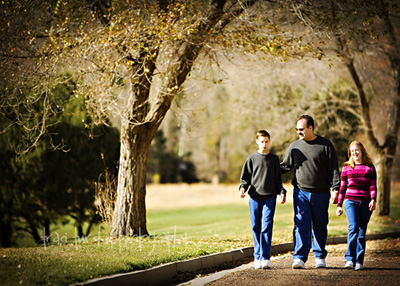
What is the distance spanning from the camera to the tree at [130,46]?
10.9 meters

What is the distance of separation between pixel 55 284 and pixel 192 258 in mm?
3155

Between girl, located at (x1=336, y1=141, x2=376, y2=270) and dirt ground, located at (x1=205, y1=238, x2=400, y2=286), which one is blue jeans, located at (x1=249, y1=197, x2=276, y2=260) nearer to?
dirt ground, located at (x1=205, y1=238, x2=400, y2=286)

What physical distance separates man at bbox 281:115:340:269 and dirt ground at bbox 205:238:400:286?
0.37 meters

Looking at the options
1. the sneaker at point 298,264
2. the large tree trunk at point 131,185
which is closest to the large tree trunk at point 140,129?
the large tree trunk at point 131,185

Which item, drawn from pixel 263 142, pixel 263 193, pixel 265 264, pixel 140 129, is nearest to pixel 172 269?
pixel 265 264

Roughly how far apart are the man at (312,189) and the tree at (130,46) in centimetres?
334

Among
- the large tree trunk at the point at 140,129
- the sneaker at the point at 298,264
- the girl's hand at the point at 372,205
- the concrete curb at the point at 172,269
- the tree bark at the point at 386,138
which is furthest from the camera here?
the tree bark at the point at 386,138

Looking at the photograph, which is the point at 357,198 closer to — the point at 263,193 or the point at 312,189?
the point at 312,189

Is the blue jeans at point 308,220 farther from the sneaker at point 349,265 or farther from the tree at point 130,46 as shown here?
the tree at point 130,46

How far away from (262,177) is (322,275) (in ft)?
5.65

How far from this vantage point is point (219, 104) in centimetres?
6500

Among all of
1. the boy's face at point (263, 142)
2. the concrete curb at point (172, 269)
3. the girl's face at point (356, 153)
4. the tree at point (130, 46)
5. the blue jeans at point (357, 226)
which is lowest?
the concrete curb at point (172, 269)

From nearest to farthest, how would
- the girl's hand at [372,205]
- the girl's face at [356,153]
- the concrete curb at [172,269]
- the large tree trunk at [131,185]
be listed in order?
1. the concrete curb at [172,269]
2. the girl's hand at [372,205]
3. the girl's face at [356,153]
4. the large tree trunk at [131,185]

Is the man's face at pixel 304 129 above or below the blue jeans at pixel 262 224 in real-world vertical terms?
above
